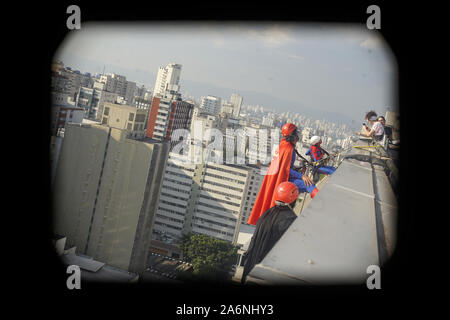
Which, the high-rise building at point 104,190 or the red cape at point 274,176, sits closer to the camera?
the red cape at point 274,176

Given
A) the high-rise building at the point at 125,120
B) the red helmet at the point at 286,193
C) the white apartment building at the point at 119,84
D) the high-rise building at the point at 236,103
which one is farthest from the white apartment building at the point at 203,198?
the white apartment building at the point at 119,84

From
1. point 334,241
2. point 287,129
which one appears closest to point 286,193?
point 334,241

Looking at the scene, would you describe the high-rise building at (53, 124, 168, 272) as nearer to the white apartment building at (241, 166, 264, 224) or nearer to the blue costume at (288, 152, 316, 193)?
the blue costume at (288, 152, 316, 193)

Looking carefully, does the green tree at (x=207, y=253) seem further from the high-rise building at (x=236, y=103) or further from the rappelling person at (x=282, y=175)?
the high-rise building at (x=236, y=103)

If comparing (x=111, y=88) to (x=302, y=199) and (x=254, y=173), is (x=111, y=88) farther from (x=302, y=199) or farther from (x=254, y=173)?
(x=302, y=199)

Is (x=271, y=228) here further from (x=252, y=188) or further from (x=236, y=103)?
(x=236, y=103)

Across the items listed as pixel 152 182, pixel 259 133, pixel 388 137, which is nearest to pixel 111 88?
pixel 259 133

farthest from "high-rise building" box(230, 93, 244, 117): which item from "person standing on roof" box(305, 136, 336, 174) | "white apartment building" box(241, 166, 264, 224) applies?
"person standing on roof" box(305, 136, 336, 174)
